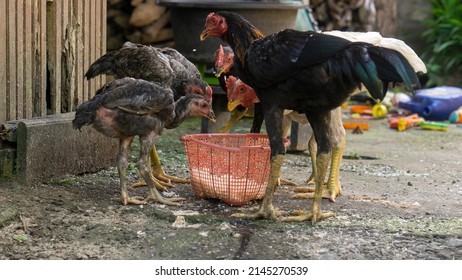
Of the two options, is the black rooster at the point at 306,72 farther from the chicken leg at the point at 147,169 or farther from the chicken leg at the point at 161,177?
the chicken leg at the point at 161,177

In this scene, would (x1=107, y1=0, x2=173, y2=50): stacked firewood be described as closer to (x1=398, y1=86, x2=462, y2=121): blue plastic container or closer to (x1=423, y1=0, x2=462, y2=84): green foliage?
(x1=398, y1=86, x2=462, y2=121): blue plastic container

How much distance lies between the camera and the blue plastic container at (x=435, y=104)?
11.5 metres

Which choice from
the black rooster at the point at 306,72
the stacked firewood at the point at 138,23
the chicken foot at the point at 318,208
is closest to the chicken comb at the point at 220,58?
the black rooster at the point at 306,72

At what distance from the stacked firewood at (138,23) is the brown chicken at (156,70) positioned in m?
3.99

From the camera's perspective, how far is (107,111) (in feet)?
18.4

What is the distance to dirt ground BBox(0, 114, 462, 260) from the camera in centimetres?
472

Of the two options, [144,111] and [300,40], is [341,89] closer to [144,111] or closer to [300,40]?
[300,40]

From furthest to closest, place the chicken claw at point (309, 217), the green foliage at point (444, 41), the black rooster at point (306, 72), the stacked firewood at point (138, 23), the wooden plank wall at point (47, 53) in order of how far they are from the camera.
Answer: the green foliage at point (444, 41) → the stacked firewood at point (138, 23) → the wooden plank wall at point (47, 53) → the chicken claw at point (309, 217) → the black rooster at point (306, 72)

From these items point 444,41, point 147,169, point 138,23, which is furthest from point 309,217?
point 444,41

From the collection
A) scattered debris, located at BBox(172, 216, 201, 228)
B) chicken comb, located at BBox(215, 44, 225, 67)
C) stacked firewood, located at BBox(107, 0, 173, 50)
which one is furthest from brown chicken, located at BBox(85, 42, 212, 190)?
stacked firewood, located at BBox(107, 0, 173, 50)

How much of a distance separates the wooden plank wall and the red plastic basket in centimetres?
139

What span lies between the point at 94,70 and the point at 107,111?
1078 millimetres

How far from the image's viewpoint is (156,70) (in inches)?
249

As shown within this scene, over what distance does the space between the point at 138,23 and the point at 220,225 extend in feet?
19.3
